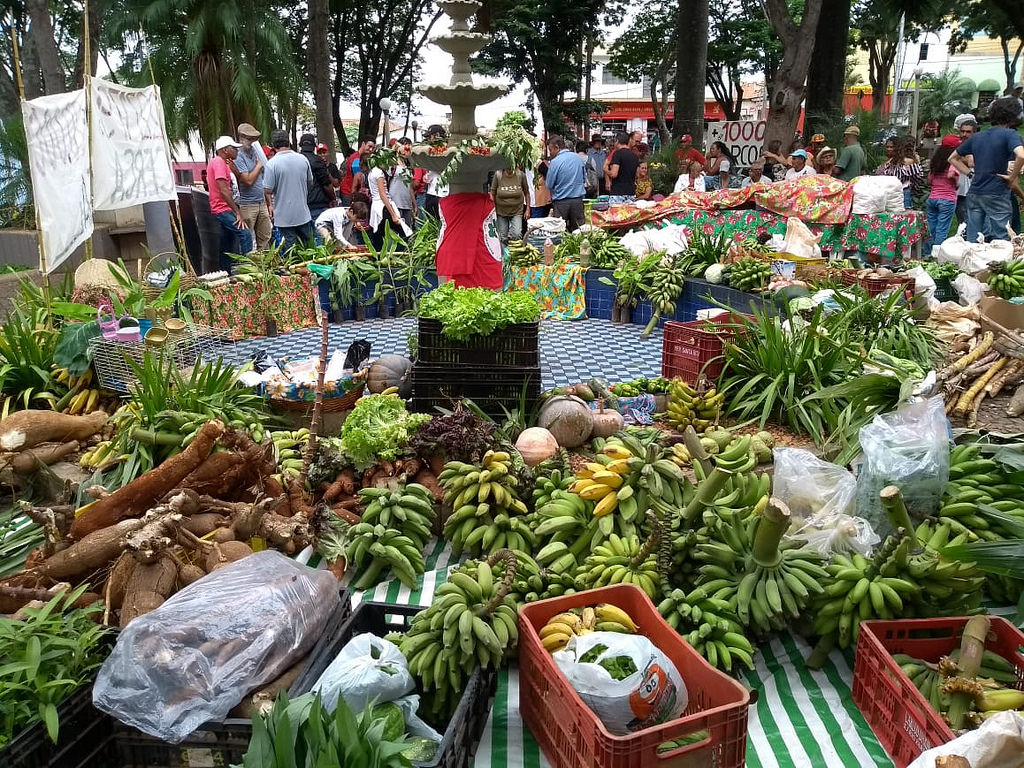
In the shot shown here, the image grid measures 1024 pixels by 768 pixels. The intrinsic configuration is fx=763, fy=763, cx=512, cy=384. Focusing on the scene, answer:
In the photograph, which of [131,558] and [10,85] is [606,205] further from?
[10,85]

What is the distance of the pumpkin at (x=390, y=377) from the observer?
216 inches

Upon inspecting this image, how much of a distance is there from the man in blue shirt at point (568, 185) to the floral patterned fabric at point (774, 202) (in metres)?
0.81

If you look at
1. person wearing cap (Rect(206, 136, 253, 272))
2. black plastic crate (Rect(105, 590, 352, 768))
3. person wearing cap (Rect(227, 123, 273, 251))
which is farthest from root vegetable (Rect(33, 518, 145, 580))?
person wearing cap (Rect(227, 123, 273, 251))

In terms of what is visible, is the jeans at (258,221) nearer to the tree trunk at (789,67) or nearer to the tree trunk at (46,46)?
the tree trunk at (46,46)

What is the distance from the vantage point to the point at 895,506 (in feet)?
9.38

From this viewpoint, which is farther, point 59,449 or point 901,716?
point 59,449

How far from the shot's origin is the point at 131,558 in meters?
3.29

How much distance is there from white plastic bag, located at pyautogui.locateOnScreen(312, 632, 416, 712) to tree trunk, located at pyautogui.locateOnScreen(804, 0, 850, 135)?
18.9 m

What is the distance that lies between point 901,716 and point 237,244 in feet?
32.5

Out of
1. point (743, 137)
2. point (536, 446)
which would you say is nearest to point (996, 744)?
point (536, 446)

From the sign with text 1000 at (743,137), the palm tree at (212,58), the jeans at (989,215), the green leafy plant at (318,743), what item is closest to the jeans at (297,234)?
the jeans at (989,215)

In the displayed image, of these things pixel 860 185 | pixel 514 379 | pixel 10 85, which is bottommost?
pixel 514 379

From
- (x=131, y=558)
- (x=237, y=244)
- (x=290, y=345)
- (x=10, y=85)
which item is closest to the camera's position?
(x=131, y=558)

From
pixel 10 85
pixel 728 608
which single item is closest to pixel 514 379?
pixel 728 608
